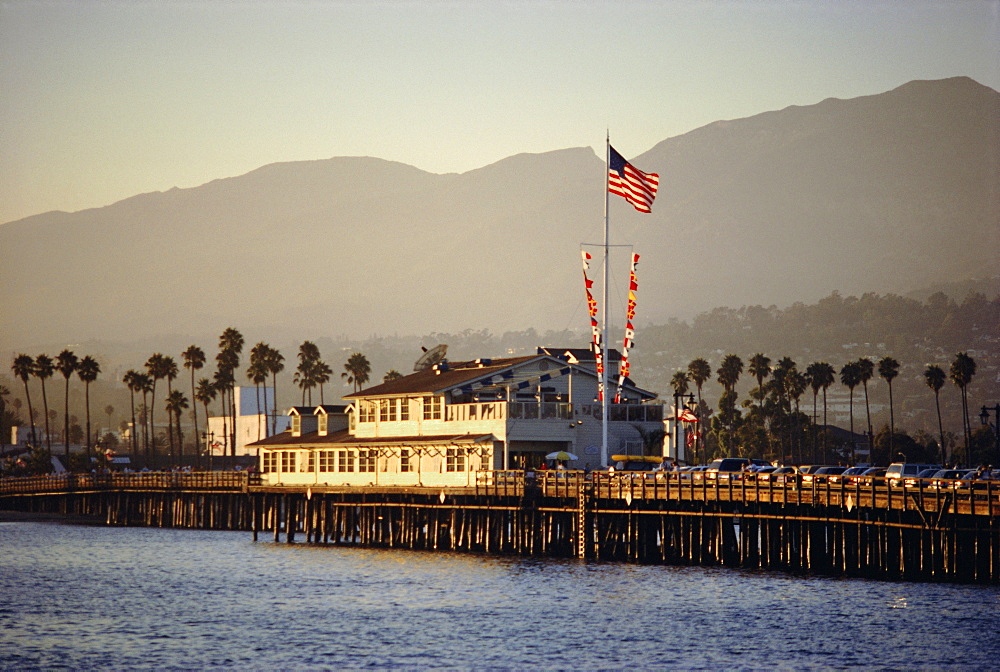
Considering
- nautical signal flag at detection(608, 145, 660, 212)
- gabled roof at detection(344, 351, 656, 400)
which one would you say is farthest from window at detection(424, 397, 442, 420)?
nautical signal flag at detection(608, 145, 660, 212)

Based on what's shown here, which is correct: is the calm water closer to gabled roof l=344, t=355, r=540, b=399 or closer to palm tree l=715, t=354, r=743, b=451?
gabled roof l=344, t=355, r=540, b=399

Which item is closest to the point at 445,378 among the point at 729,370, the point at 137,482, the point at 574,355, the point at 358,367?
the point at 574,355

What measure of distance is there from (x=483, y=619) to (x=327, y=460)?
3956 centimetres

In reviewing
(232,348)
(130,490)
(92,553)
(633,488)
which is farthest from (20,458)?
(633,488)

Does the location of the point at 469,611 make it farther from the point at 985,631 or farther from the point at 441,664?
the point at 985,631

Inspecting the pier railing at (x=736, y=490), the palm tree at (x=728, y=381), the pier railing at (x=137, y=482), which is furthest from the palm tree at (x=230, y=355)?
the pier railing at (x=736, y=490)

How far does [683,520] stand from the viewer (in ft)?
214

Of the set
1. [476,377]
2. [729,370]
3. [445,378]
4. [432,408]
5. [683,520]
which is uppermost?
[729,370]

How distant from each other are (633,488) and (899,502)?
46.6 ft

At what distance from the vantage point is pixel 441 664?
4212 cm

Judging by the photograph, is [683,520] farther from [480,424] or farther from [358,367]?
[358,367]

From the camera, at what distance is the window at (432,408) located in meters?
80.9

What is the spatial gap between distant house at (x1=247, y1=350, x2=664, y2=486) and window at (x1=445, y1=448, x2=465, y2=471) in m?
0.06

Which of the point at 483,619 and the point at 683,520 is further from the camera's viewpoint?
the point at 683,520
